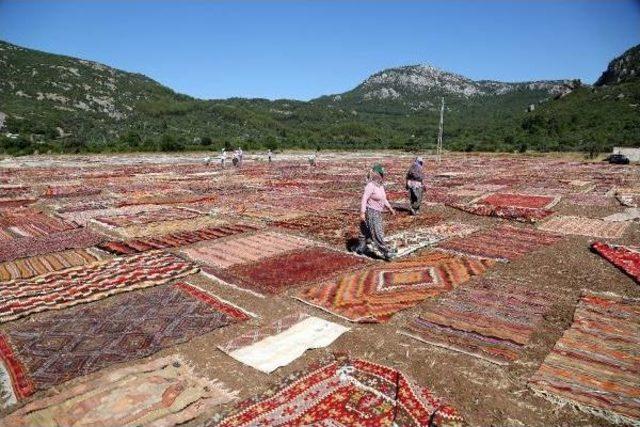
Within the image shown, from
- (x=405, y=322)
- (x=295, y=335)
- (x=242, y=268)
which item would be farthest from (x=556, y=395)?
(x=242, y=268)

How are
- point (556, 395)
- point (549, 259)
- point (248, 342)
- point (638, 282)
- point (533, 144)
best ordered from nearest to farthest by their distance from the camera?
point (556, 395) < point (248, 342) < point (638, 282) < point (549, 259) < point (533, 144)

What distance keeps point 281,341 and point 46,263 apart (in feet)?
18.6

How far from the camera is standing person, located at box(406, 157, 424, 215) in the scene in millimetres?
12941

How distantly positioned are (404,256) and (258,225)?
4592 mm

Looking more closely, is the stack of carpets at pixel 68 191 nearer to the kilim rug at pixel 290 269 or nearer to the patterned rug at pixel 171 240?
the patterned rug at pixel 171 240

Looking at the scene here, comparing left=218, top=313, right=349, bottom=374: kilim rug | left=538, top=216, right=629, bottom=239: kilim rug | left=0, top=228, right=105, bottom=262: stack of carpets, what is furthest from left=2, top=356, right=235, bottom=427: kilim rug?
left=538, top=216, right=629, bottom=239: kilim rug

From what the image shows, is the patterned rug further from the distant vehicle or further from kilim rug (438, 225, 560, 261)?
the distant vehicle

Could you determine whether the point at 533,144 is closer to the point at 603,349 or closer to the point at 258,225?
the point at 258,225

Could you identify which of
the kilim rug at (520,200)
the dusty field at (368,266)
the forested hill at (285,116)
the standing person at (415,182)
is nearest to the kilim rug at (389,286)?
the dusty field at (368,266)

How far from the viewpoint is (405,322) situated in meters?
5.87

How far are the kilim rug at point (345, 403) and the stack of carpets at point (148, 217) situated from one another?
9.03 metres

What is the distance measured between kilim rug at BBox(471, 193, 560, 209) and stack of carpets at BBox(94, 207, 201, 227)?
387 inches

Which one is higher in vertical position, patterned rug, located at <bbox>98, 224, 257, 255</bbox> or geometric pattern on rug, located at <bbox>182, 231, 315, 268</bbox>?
patterned rug, located at <bbox>98, 224, 257, 255</bbox>

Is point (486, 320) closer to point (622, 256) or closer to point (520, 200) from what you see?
point (622, 256)
